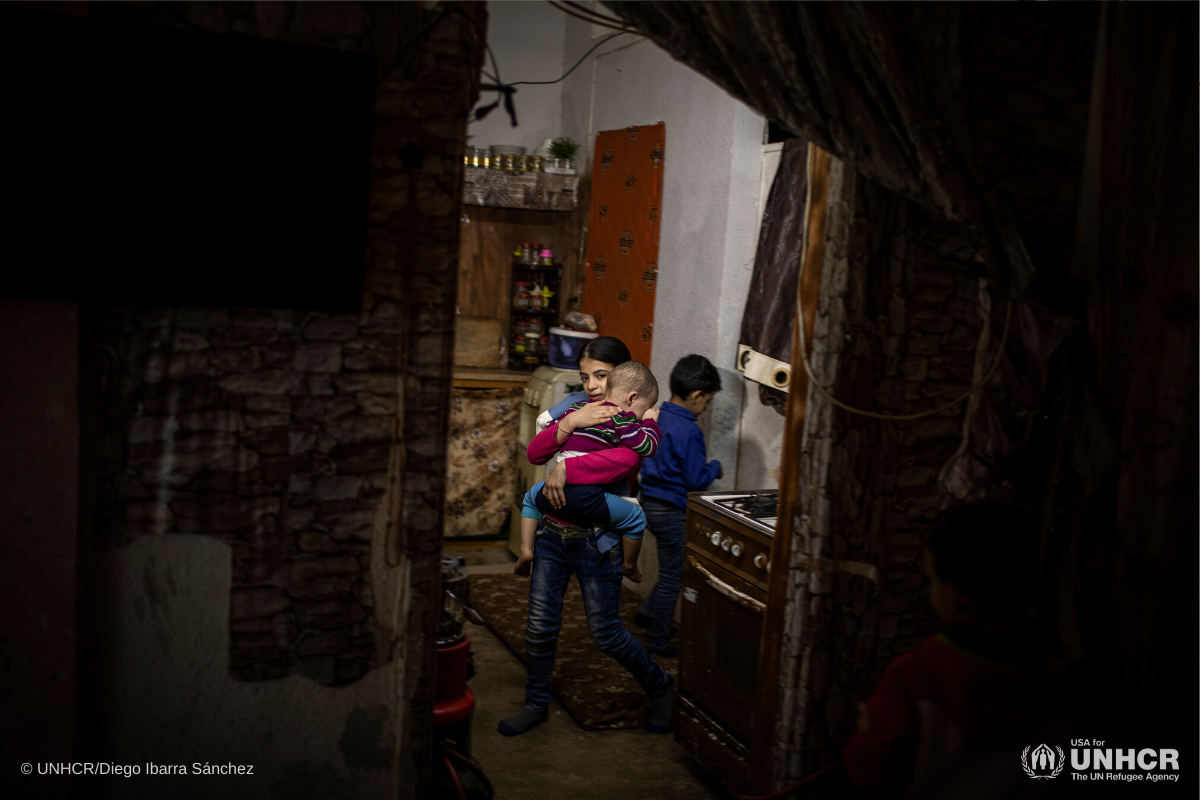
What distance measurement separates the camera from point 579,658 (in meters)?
4.62

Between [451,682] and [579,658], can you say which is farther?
[579,658]

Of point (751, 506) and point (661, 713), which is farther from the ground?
point (751, 506)

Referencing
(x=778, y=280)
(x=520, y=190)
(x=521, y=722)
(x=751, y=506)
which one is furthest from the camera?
(x=520, y=190)

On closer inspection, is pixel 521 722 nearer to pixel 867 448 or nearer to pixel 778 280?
pixel 867 448

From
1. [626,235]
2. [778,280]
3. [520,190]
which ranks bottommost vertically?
[778,280]

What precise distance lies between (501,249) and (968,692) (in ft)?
18.6

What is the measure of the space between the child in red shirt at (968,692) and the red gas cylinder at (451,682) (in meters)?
1.44

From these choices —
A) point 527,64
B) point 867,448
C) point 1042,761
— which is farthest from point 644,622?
point 527,64

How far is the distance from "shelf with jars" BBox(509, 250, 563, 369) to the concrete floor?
10.2ft

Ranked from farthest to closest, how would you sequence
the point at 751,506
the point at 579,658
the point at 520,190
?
the point at 520,190 → the point at 579,658 → the point at 751,506

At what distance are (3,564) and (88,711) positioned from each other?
1.46 feet

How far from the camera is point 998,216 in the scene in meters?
2.50

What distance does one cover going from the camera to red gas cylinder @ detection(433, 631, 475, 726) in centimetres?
290

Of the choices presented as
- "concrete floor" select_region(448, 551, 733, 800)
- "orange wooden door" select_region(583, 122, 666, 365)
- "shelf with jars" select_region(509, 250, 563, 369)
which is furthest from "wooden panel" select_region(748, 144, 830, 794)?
"shelf with jars" select_region(509, 250, 563, 369)
